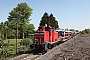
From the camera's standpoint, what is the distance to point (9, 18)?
182 ft

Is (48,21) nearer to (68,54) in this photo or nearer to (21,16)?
(21,16)

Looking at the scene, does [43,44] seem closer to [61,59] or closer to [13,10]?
[61,59]

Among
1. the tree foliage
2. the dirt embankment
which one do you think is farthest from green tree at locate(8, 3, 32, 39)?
the dirt embankment

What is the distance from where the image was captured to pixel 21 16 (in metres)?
54.5

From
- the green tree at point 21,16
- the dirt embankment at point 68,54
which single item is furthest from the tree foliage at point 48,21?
the dirt embankment at point 68,54

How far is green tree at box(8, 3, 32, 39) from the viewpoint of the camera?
5331 centimetres

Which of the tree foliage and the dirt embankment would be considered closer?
the dirt embankment

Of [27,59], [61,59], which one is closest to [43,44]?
[27,59]

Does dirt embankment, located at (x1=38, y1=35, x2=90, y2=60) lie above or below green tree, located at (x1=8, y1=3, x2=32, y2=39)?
below

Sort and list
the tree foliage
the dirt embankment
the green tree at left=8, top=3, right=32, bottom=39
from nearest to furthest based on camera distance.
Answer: the dirt embankment
the green tree at left=8, top=3, right=32, bottom=39
the tree foliage

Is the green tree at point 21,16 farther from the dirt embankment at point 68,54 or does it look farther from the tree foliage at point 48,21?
the dirt embankment at point 68,54

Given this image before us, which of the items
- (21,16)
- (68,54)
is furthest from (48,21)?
(68,54)

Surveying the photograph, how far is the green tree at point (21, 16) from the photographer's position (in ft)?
175

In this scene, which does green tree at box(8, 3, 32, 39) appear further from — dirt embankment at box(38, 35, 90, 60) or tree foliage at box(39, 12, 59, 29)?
dirt embankment at box(38, 35, 90, 60)
